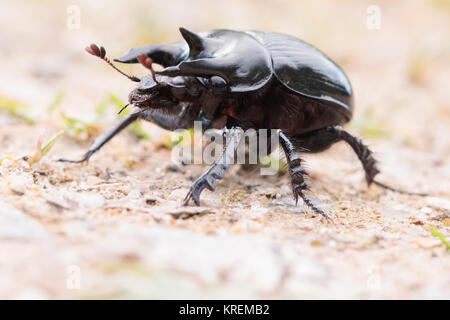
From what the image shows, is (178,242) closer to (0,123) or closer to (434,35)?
(0,123)

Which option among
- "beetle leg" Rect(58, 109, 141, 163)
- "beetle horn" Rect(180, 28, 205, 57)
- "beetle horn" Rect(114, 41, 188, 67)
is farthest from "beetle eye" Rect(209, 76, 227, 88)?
"beetle leg" Rect(58, 109, 141, 163)

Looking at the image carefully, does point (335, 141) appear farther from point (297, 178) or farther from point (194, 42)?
point (194, 42)

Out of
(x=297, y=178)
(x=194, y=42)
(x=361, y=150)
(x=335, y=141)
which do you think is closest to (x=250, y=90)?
(x=194, y=42)

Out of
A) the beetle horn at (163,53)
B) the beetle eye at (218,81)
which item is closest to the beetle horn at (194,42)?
the beetle horn at (163,53)

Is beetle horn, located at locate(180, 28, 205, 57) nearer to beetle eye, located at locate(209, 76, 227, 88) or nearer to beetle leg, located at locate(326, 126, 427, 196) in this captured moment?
beetle eye, located at locate(209, 76, 227, 88)

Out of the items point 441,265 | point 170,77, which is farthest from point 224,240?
point 170,77

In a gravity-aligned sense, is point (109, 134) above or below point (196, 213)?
above
